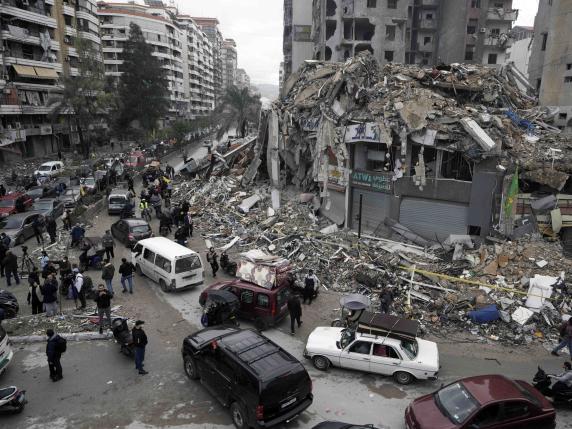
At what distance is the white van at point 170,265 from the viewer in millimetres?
15227

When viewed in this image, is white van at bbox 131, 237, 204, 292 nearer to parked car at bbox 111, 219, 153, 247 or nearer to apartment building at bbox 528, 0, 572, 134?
parked car at bbox 111, 219, 153, 247

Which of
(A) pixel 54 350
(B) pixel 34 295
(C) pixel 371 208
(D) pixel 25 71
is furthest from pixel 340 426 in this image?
(D) pixel 25 71

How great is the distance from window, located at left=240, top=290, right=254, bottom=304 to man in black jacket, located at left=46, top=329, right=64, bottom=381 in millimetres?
5367

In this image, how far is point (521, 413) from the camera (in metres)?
7.66

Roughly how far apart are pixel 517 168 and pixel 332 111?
9.56 m

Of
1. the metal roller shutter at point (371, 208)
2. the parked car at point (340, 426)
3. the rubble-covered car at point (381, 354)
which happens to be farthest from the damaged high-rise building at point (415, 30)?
the parked car at point (340, 426)

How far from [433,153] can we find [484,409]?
1367 cm

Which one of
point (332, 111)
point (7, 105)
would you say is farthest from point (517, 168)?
point (7, 105)

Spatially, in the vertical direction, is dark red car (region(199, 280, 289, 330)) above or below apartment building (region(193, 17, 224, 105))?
below

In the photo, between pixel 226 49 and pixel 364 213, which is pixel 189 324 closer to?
pixel 364 213

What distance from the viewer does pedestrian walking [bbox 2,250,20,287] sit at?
15.5m

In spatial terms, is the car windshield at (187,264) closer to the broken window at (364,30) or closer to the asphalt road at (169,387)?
the asphalt road at (169,387)

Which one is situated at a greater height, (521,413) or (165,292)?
(521,413)

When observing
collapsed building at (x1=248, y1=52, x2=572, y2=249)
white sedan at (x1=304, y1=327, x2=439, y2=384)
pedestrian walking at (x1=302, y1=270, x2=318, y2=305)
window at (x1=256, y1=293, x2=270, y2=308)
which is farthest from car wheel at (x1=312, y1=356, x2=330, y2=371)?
collapsed building at (x1=248, y1=52, x2=572, y2=249)
